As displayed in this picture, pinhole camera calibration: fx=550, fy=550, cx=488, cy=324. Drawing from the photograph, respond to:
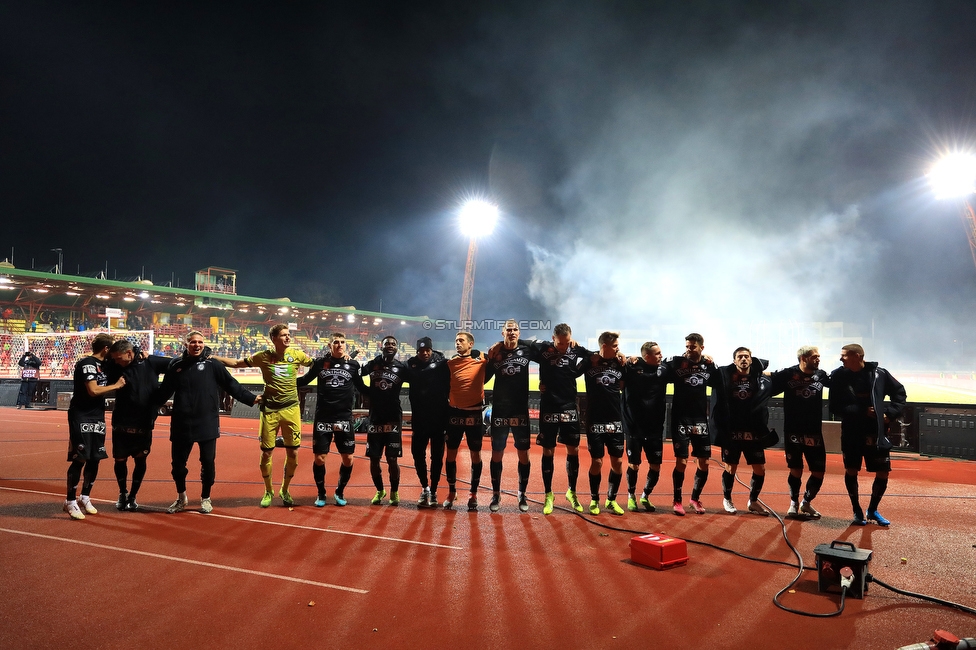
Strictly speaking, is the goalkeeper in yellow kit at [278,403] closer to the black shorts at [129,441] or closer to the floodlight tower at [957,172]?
the black shorts at [129,441]

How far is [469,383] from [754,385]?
356 cm

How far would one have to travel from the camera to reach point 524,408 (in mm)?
6988

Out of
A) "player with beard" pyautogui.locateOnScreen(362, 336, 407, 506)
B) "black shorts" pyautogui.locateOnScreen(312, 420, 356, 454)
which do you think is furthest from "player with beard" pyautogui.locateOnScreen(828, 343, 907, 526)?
"black shorts" pyautogui.locateOnScreen(312, 420, 356, 454)

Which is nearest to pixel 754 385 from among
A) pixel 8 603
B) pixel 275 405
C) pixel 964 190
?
pixel 275 405

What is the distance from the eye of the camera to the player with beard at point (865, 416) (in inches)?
251

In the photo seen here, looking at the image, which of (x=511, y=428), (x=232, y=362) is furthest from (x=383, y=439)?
(x=232, y=362)

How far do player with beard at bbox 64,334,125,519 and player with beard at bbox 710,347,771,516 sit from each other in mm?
7304

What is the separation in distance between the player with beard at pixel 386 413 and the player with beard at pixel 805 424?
479 centimetres

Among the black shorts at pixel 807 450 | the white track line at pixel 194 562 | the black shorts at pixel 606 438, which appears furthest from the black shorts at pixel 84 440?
the black shorts at pixel 807 450

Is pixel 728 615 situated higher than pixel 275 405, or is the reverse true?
pixel 275 405

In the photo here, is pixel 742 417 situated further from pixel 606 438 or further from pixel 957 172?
pixel 957 172

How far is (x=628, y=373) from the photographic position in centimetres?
706

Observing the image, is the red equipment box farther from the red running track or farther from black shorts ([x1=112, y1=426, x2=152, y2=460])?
black shorts ([x1=112, y1=426, x2=152, y2=460])

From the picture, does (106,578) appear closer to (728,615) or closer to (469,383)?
(469,383)
